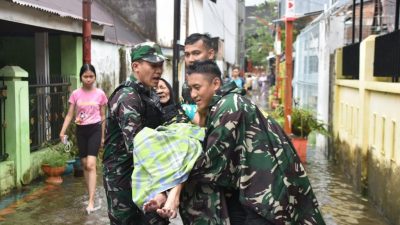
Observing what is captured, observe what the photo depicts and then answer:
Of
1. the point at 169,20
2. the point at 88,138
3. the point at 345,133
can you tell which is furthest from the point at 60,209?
the point at 169,20

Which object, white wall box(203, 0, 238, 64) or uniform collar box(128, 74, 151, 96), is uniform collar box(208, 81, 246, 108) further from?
white wall box(203, 0, 238, 64)

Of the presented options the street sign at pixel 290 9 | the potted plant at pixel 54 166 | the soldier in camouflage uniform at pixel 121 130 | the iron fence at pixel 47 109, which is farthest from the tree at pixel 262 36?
the soldier in camouflage uniform at pixel 121 130

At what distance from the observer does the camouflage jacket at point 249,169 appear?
2.86m

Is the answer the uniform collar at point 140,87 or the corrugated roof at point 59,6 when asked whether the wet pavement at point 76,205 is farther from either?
the uniform collar at point 140,87

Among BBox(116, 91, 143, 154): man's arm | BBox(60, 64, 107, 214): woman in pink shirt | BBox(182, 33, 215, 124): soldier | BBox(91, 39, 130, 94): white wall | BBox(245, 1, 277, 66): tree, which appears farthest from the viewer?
BBox(245, 1, 277, 66): tree

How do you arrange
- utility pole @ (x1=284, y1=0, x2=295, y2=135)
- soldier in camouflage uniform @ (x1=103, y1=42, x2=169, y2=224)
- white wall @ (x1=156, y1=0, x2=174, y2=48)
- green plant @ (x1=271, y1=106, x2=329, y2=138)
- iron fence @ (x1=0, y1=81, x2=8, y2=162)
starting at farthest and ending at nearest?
white wall @ (x1=156, y1=0, x2=174, y2=48) < green plant @ (x1=271, y1=106, x2=329, y2=138) < utility pole @ (x1=284, y1=0, x2=295, y2=135) < iron fence @ (x1=0, y1=81, x2=8, y2=162) < soldier in camouflage uniform @ (x1=103, y1=42, x2=169, y2=224)

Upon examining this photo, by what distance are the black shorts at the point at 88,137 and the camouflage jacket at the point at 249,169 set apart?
3.97 meters

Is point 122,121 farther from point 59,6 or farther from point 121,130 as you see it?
point 59,6

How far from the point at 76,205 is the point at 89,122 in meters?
1.06

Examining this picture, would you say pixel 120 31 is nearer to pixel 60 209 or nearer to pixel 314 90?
pixel 314 90

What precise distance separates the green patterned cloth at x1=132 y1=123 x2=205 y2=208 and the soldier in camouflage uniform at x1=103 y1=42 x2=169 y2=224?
0.70 m

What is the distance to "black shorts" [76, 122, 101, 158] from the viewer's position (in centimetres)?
676

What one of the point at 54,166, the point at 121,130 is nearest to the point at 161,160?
the point at 121,130

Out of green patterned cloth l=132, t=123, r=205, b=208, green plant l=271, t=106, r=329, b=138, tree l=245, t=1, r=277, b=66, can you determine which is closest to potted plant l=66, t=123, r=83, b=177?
green plant l=271, t=106, r=329, b=138
